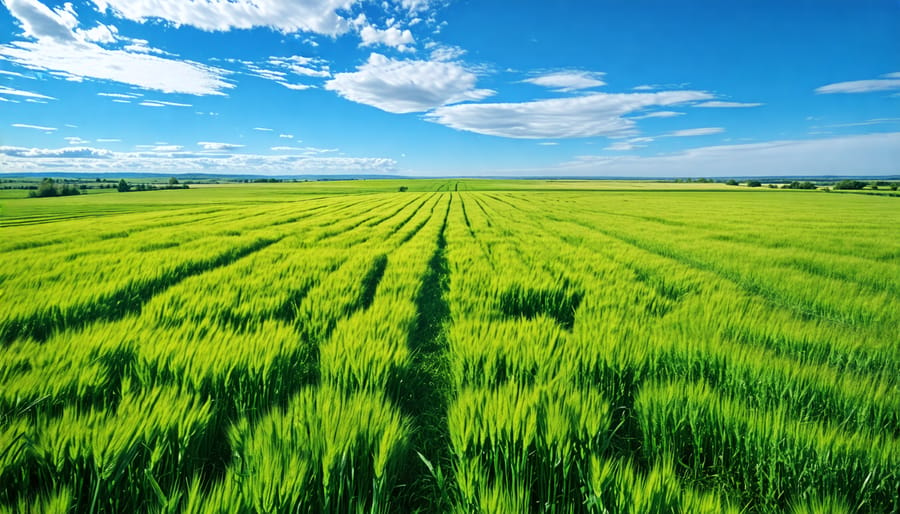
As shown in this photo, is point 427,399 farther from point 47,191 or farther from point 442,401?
point 47,191

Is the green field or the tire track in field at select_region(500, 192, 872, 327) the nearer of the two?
the green field

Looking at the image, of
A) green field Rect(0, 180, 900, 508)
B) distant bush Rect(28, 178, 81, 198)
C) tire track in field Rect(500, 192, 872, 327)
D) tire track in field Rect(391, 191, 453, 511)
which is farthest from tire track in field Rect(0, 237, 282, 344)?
distant bush Rect(28, 178, 81, 198)

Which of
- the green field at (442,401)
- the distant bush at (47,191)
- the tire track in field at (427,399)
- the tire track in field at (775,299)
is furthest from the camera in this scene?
the distant bush at (47,191)

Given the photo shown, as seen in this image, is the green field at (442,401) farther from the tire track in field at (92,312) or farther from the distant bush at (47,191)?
the distant bush at (47,191)

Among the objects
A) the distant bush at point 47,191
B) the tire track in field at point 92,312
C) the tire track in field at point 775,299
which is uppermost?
the distant bush at point 47,191

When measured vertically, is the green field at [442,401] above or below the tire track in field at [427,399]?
above

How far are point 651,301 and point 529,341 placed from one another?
260 centimetres

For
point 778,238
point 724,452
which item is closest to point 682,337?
point 724,452

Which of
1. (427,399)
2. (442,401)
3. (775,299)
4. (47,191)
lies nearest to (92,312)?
(427,399)

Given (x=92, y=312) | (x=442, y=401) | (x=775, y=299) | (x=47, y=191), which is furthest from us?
(x=47, y=191)

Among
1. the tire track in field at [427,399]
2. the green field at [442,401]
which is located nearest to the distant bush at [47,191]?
the green field at [442,401]

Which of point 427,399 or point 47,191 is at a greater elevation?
point 47,191

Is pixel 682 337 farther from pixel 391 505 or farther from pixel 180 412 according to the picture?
pixel 180 412

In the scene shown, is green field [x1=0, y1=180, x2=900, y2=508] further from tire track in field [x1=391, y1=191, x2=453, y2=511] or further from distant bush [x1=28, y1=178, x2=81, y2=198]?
distant bush [x1=28, y1=178, x2=81, y2=198]
